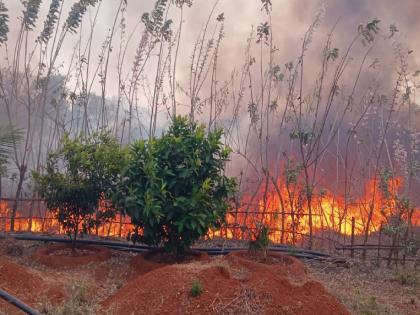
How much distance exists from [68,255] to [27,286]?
2.28 metres

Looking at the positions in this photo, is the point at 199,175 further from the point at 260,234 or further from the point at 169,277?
the point at 169,277

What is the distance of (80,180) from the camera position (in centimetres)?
892

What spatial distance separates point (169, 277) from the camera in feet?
19.7

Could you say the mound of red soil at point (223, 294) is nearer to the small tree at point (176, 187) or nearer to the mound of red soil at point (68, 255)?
the small tree at point (176, 187)

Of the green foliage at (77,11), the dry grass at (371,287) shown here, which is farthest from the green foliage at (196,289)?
the green foliage at (77,11)

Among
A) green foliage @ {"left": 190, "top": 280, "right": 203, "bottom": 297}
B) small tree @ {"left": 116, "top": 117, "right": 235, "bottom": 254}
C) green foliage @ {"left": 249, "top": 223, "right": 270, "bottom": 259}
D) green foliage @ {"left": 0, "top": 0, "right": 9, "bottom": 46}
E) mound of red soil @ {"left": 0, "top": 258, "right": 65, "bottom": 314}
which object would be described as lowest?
mound of red soil @ {"left": 0, "top": 258, "right": 65, "bottom": 314}

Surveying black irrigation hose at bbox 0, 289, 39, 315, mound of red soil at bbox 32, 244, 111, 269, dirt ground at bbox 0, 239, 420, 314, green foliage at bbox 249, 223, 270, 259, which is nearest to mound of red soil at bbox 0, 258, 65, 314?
dirt ground at bbox 0, 239, 420, 314

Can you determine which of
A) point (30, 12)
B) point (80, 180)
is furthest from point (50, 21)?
point (80, 180)

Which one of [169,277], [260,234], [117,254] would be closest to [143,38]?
[117,254]

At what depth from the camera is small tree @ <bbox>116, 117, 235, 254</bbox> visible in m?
7.86

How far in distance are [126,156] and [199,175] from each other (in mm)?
1412

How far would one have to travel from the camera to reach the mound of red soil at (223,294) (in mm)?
5512

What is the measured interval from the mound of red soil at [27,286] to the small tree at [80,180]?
2.15 m

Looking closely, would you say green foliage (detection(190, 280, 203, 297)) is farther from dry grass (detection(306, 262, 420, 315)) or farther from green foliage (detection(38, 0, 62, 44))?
green foliage (detection(38, 0, 62, 44))
